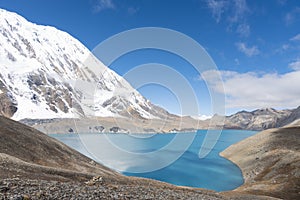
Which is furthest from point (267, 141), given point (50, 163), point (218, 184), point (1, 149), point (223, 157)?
point (1, 149)

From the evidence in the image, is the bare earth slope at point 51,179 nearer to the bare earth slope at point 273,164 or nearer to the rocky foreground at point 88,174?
the rocky foreground at point 88,174

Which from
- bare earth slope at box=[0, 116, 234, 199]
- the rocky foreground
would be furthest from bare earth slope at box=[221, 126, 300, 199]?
bare earth slope at box=[0, 116, 234, 199]

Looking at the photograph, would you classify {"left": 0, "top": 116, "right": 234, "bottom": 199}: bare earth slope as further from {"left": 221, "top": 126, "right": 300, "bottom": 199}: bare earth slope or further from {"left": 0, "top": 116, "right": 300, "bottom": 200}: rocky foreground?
{"left": 221, "top": 126, "right": 300, "bottom": 199}: bare earth slope

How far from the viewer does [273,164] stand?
8438 cm

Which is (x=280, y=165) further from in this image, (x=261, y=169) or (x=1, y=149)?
(x=1, y=149)

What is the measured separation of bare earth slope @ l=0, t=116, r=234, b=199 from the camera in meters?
18.6

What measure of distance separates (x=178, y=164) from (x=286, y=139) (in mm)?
49294

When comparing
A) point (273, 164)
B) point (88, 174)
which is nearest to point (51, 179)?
point (88, 174)

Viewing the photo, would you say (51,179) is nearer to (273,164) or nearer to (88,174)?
(88,174)

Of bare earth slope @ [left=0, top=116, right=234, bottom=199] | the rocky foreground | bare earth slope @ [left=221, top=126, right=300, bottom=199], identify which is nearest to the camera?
bare earth slope @ [left=0, top=116, right=234, bottom=199]

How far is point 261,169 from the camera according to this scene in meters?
85.6

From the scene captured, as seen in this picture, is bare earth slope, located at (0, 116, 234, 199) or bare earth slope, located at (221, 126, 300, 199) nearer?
bare earth slope, located at (0, 116, 234, 199)

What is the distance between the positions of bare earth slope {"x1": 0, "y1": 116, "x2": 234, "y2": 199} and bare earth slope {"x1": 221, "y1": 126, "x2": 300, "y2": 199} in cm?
2517

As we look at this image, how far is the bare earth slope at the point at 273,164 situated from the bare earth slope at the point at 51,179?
25.2m
